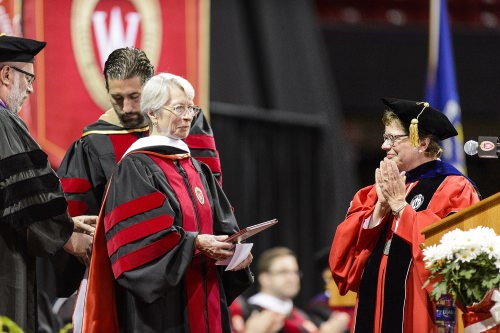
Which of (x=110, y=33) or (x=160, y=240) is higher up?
(x=110, y=33)

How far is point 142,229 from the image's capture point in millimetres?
4832

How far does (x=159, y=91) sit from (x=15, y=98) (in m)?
0.67

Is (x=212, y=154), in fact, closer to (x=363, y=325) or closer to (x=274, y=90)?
(x=363, y=325)

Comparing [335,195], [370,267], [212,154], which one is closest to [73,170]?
[212,154]

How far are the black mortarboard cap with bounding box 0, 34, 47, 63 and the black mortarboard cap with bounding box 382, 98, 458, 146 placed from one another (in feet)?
5.09

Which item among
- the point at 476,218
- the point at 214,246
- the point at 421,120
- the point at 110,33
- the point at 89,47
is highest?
the point at 110,33

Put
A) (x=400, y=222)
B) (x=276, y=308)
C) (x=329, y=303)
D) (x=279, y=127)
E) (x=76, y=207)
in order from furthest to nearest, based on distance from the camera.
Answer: (x=279, y=127) → (x=329, y=303) → (x=276, y=308) → (x=76, y=207) → (x=400, y=222)

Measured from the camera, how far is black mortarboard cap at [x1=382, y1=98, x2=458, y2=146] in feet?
17.2

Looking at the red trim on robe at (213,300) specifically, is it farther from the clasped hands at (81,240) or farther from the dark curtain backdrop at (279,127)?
the dark curtain backdrop at (279,127)

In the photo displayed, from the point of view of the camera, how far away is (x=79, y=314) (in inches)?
215

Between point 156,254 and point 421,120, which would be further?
point 421,120

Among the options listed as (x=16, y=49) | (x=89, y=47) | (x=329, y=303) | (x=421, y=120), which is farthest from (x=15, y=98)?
(x=89, y=47)

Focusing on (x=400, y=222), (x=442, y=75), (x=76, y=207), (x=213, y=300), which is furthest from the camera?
(x=442, y=75)

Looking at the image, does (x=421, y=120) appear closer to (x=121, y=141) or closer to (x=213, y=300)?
(x=213, y=300)
